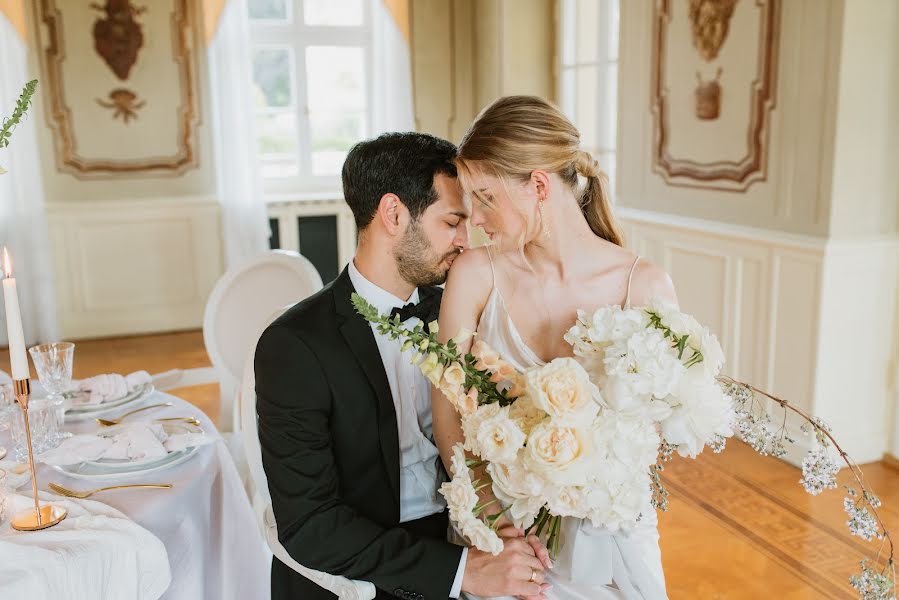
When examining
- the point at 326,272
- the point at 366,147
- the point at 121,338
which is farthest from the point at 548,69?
the point at 366,147

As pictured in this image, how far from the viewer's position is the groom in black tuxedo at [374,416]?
A: 4.67 ft

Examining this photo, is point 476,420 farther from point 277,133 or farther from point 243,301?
point 277,133

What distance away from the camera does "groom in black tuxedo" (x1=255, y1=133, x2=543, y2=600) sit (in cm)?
142

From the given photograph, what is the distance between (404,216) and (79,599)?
2.82ft

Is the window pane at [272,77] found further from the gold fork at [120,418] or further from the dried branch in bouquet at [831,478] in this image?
the dried branch in bouquet at [831,478]

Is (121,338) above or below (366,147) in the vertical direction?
below

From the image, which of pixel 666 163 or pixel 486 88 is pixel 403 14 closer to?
pixel 486 88

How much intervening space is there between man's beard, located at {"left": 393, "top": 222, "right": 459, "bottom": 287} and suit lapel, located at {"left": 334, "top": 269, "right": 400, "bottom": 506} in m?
0.14

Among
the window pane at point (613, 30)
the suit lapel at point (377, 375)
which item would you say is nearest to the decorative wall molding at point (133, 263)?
the window pane at point (613, 30)

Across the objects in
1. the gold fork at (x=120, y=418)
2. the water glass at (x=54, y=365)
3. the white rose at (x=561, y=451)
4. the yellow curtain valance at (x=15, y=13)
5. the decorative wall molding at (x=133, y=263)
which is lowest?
the decorative wall molding at (x=133, y=263)

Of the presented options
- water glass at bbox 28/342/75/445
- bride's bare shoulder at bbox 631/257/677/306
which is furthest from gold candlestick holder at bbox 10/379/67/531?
bride's bare shoulder at bbox 631/257/677/306

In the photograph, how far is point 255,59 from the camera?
20.9 feet

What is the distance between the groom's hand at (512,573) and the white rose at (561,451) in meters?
0.32

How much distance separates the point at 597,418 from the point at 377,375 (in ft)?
1.88
